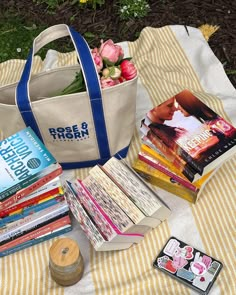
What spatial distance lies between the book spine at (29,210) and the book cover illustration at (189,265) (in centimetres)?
39

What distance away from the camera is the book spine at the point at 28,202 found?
1.51 meters

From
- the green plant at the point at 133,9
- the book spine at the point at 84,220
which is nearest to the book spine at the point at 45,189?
the book spine at the point at 84,220

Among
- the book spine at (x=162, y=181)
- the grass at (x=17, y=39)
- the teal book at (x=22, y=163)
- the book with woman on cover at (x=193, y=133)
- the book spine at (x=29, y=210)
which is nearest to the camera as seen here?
the teal book at (x=22, y=163)

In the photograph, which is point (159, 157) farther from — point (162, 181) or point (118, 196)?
point (118, 196)

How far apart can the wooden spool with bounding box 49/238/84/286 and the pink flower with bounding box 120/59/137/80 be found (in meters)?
0.61

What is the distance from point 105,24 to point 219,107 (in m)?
0.98

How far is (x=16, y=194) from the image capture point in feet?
4.77

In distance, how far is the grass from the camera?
2.63 metres

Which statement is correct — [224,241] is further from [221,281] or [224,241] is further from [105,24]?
[105,24]

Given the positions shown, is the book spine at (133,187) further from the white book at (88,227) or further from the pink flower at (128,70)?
the pink flower at (128,70)

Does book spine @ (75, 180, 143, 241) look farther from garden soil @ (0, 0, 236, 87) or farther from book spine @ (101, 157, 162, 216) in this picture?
garden soil @ (0, 0, 236, 87)

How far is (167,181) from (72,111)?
1.40 feet

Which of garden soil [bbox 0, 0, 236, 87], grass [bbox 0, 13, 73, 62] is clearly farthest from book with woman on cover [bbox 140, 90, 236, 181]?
grass [bbox 0, 13, 73, 62]

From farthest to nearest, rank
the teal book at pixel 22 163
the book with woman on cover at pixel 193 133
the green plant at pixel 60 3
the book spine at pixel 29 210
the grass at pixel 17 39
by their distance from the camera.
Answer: the green plant at pixel 60 3 → the grass at pixel 17 39 → the book with woman on cover at pixel 193 133 → the book spine at pixel 29 210 → the teal book at pixel 22 163
